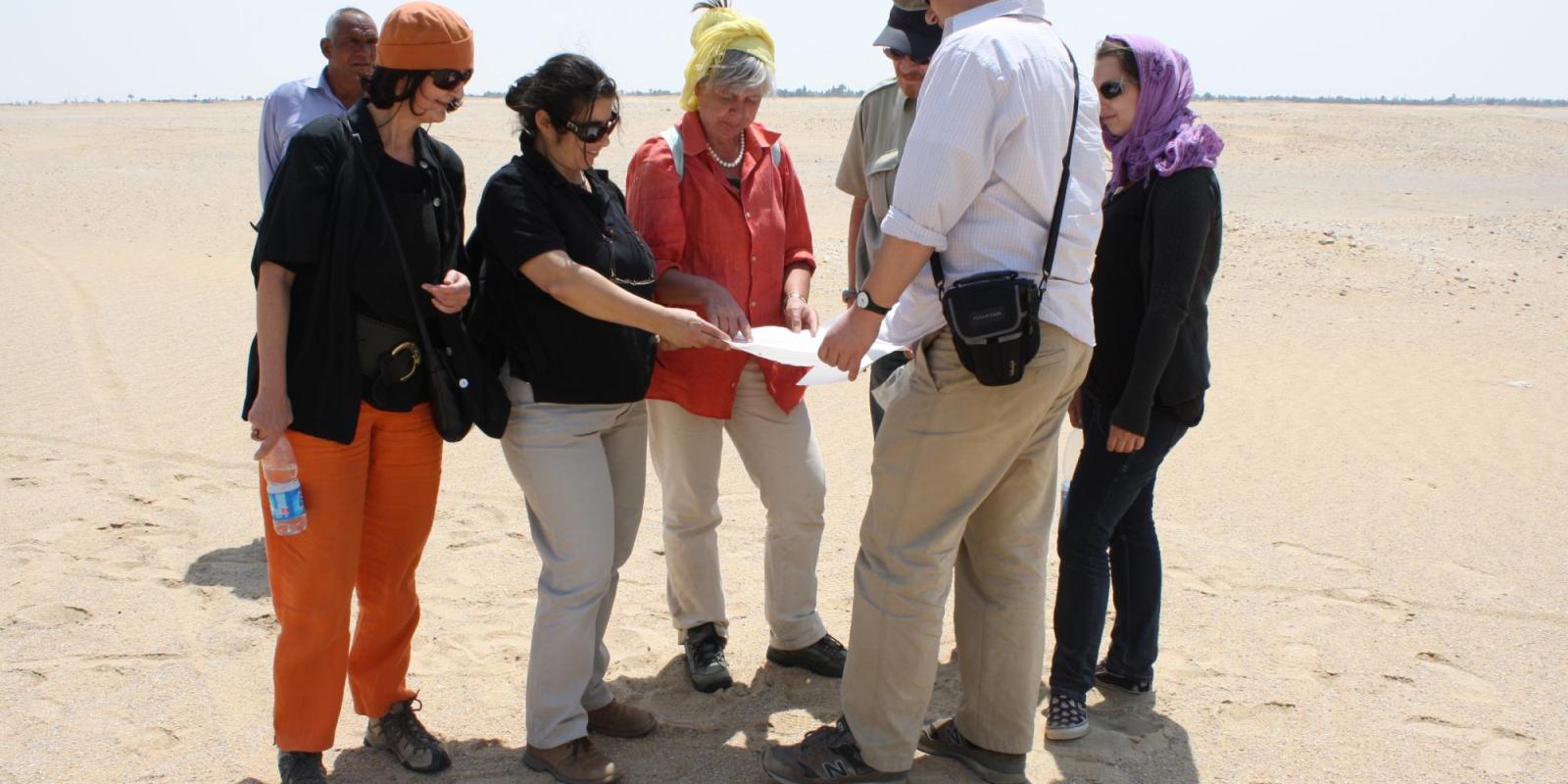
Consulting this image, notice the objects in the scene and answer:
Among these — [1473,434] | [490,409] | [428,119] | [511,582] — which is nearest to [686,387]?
[490,409]

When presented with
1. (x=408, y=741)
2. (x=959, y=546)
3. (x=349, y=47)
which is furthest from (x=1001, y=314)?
(x=349, y=47)

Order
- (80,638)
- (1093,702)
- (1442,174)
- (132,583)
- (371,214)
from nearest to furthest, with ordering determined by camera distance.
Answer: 1. (371,214)
2. (1093,702)
3. (80,638)
4. (132,583)
5. (1442,174)

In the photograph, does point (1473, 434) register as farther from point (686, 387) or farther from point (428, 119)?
point (428, 119)

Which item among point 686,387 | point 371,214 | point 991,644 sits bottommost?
point 991,644

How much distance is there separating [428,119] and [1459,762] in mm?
3610

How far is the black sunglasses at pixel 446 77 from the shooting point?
10.3 ft

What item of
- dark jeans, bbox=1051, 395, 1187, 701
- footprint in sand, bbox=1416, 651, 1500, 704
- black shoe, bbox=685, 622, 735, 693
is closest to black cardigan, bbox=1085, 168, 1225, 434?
dark jeans, bbox=1051, 395, 1187, 701

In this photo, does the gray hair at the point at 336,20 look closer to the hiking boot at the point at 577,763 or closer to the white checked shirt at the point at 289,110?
the white checked shirt at the point at 289,110

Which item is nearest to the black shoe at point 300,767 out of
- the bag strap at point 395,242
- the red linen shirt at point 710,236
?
the bag strap at point 395,242

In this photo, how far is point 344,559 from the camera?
10.8 feet

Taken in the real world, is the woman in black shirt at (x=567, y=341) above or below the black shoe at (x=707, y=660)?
above

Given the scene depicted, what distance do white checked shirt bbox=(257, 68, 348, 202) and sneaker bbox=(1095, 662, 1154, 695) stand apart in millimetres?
3657

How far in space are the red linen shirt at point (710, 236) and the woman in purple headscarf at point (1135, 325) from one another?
984mm

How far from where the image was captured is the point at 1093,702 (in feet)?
13.3
